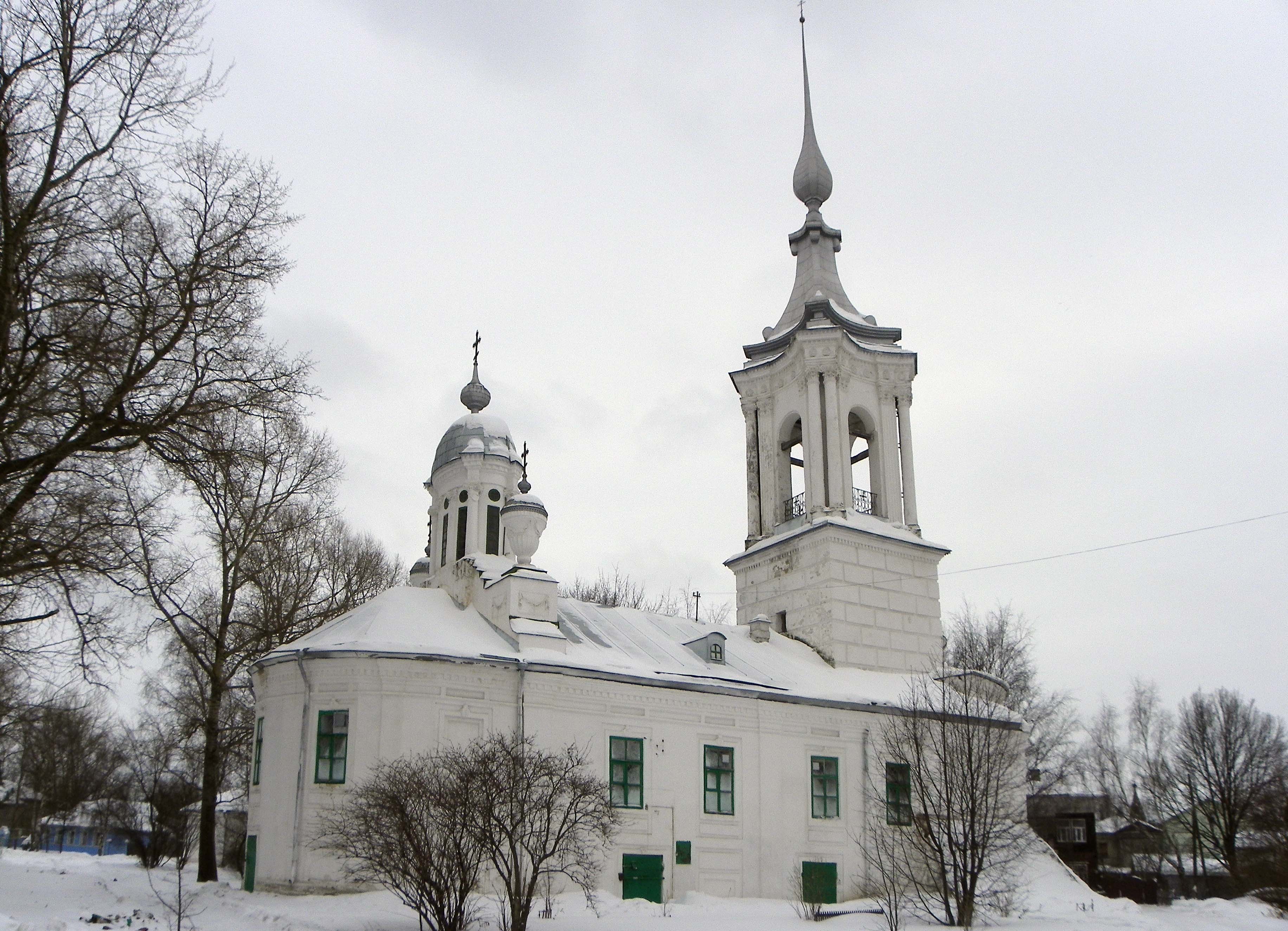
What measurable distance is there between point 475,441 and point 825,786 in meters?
11.0

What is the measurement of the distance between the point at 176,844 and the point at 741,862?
69.5 feet

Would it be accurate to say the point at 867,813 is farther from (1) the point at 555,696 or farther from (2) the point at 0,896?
(2) the point at 0,896

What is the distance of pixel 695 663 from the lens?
22375mm

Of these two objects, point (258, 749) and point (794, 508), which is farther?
point (794, 508)

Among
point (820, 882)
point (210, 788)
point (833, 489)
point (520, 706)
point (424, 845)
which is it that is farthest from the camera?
point (833, 489)

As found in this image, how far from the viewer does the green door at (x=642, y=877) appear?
62.5ft

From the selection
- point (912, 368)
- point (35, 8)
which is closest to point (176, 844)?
point (912, 368)

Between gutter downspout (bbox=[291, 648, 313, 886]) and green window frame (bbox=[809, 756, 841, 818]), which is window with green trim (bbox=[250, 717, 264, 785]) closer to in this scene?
gutter downspout (bbox=[291, 648, 313, 886])

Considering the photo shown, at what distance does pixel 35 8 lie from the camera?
10711 millimetres

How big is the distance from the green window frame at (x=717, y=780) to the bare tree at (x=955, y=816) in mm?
2911

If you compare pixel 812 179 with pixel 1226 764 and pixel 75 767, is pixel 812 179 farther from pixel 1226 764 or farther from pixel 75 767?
pixel 75 767

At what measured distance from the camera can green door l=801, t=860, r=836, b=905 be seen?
20.9 metres

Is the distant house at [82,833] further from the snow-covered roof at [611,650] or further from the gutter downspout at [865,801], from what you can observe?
the gutter downspout at [865,801]

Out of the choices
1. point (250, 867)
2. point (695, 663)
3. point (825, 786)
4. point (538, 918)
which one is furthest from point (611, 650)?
point (250, 867)
